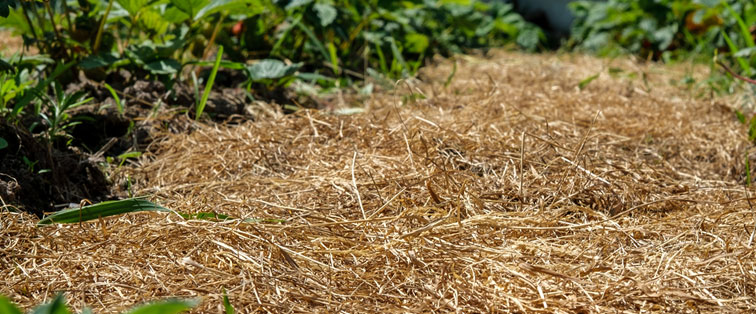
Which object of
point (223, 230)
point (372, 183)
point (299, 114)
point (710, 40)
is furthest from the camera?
point (710, 40)

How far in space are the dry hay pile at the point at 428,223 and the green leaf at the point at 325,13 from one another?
2.22ft

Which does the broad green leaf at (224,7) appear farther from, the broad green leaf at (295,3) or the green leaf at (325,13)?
the green leaf at (325,13)

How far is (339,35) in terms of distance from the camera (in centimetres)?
297

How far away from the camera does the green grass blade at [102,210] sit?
1312mm

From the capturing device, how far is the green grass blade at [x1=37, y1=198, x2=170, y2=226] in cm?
131

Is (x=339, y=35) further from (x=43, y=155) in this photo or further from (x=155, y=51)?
(x=43, y=155)

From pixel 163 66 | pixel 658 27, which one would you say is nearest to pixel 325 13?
pixel 163 66

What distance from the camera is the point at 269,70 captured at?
234 centimetres

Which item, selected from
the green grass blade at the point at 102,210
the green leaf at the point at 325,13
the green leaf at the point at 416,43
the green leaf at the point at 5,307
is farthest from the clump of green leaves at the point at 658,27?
the green leaf at the point at 5,307

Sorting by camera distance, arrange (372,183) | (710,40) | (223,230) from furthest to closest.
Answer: (710,40) → (372,183) → (223,230)

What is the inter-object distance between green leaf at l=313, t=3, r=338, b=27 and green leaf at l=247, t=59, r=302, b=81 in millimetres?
506

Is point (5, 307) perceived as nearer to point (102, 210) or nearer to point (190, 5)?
point (102, 210)

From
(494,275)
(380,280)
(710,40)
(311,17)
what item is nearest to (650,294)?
(494,275)

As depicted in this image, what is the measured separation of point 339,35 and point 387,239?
5.84 feet
